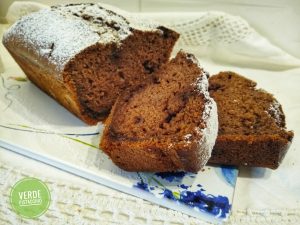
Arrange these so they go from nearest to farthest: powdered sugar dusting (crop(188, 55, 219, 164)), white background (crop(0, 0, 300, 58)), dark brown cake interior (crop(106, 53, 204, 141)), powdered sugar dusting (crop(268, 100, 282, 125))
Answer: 1. powdered sugar dusting (crop(188, 55, 219, 164))
2. dark brown cake interior (crop(106, 53, 204, 141))
3. powdered sugar dusting (crop(268, 100, 282, 125))
4. white background (crop(0, 0, 300, 58))

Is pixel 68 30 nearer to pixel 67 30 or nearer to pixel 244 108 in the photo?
pixel 67 30

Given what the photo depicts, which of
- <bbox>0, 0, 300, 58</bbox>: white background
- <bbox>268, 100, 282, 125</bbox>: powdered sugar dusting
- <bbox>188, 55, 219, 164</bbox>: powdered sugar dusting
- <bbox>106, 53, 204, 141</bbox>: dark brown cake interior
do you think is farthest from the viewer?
<bbox>0, 0, 300, 58</bbox>: white background

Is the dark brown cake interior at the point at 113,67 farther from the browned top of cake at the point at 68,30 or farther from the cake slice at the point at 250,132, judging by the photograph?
the cake slice at the point at 250,132

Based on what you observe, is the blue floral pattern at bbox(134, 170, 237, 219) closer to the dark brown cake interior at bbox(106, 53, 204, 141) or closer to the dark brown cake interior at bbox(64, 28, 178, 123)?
the dark brown cake interior at bbox(106, 53, 204, 141)

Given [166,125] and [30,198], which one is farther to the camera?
[166,125]

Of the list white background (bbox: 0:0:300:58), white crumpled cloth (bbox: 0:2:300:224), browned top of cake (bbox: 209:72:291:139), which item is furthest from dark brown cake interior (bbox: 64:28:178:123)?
white background (bbox: 0:0:300:58)

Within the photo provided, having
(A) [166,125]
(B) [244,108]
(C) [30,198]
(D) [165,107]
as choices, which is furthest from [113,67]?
(C) [30,198]

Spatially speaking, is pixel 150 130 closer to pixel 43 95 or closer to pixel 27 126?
pixel 27 126

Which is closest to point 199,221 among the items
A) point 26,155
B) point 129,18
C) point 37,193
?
point 37,193
